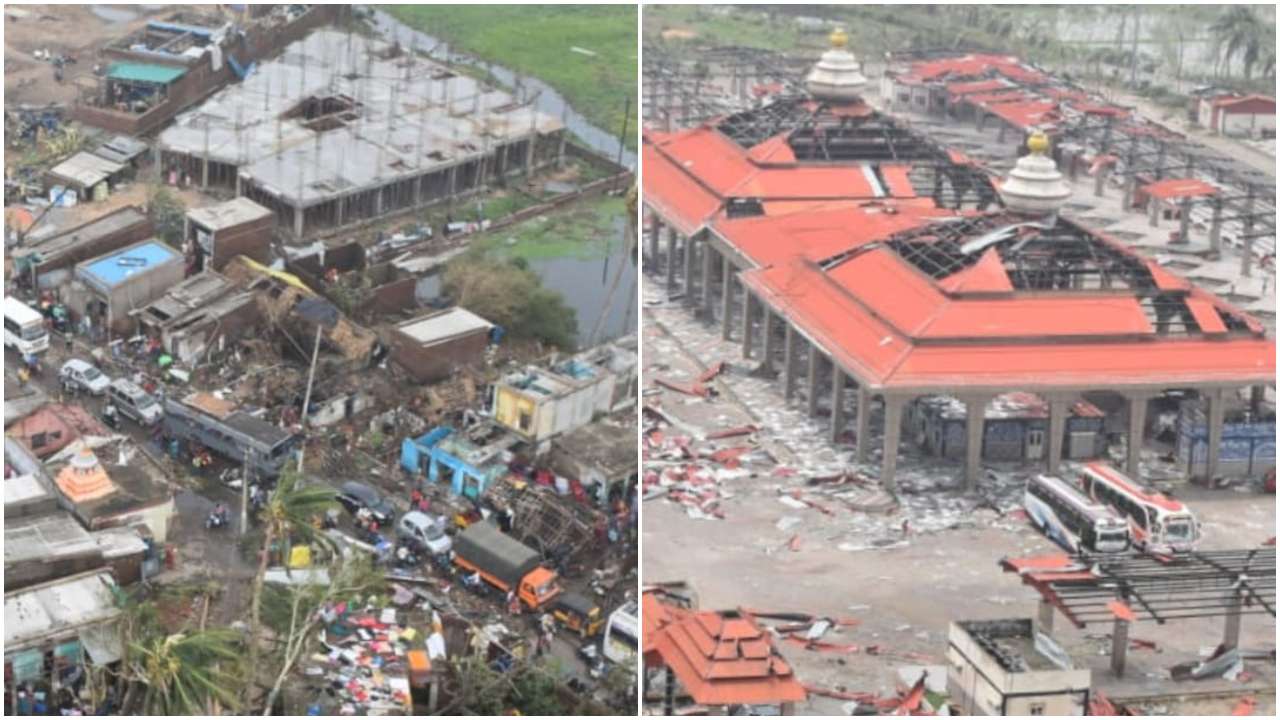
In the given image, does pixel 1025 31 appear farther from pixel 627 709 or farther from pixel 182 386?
pixel 627 709

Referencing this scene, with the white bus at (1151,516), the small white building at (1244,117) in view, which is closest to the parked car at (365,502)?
the white bus at (1151,516)

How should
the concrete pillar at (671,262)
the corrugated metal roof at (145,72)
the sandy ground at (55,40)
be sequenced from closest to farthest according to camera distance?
the concrete pillar at (671,262)
the corrugated metal roof at (145,72)
the sandy ground at (55,40)

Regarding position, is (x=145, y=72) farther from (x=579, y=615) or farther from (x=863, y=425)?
(x=579, y=615)

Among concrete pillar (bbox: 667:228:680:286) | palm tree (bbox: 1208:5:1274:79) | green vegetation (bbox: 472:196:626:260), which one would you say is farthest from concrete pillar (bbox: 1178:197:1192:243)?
palm tree (bbox: 1208:5:1274:79)

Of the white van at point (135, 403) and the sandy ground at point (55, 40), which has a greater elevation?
the white van at point (135, 403)

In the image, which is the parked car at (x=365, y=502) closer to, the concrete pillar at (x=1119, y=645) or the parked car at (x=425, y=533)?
the parked car at (x=425, y=533)

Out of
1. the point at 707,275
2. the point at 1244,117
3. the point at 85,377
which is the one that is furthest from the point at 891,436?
the point at 1244,117
